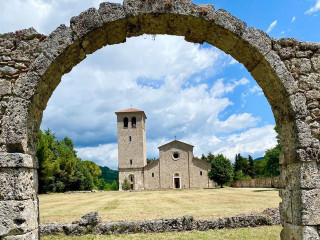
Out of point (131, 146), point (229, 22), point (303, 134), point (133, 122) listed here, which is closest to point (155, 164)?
point (131, 146)

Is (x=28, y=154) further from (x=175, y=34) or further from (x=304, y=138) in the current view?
(x=304, y=138)

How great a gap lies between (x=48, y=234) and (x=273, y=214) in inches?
325

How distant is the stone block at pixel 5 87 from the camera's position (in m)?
4.95

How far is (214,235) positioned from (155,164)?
48.0 m

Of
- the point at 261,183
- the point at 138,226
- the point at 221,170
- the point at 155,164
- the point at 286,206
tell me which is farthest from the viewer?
the point at 155,164

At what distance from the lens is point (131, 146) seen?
190 feet

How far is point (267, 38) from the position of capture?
5.39m

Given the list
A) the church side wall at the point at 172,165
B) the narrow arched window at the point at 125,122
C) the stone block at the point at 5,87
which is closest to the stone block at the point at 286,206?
the stone block at the point at 5,87

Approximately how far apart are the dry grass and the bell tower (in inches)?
1862

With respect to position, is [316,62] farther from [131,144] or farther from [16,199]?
[131,144]

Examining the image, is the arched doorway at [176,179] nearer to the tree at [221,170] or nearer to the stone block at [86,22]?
the tree at [221,170]

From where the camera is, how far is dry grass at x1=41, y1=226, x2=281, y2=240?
A: 8820 millimetres

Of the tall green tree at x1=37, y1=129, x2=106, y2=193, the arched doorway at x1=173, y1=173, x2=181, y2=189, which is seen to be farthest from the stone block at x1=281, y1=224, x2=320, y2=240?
the arched doorway at x1=173, y1=173, x2=181, y2=189

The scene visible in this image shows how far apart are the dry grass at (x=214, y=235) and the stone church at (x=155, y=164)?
151ft
